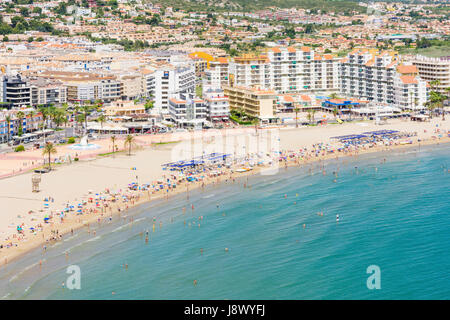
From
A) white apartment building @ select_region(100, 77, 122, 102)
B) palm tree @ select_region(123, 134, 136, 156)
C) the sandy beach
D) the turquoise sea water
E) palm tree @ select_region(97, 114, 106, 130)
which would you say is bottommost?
the turquoise sea water

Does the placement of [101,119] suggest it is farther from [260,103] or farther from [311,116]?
[311,116]

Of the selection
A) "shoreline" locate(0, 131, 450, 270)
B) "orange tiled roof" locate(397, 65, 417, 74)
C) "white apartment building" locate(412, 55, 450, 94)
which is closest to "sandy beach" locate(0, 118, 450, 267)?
"shoreline" locate(0, 131, 450, 270)

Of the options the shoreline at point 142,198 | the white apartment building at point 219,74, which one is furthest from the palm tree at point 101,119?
the white apartment building at point 219,74

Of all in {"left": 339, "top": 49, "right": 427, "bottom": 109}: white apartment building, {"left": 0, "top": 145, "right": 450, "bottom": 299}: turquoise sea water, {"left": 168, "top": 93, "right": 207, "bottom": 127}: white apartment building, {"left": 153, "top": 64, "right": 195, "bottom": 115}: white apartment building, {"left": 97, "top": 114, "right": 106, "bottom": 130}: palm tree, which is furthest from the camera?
{"left": 153, "top": 64, "right": 195, "bottom": 115}: white apartment building

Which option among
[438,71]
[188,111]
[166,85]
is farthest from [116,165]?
[438,71]

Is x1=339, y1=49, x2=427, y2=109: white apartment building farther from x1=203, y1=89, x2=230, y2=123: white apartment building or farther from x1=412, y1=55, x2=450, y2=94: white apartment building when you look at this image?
x1=203, y1=89, x2=230, y2=123: white apartment building

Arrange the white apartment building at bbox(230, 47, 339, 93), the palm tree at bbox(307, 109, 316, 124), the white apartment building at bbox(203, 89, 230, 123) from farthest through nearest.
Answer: the white apartment building at bbox(230, 47, 339, 93) → the white apartment building at bbox(203, 89, 230, 123) → the palm tree at bbox(307, 109, 316, 124)
